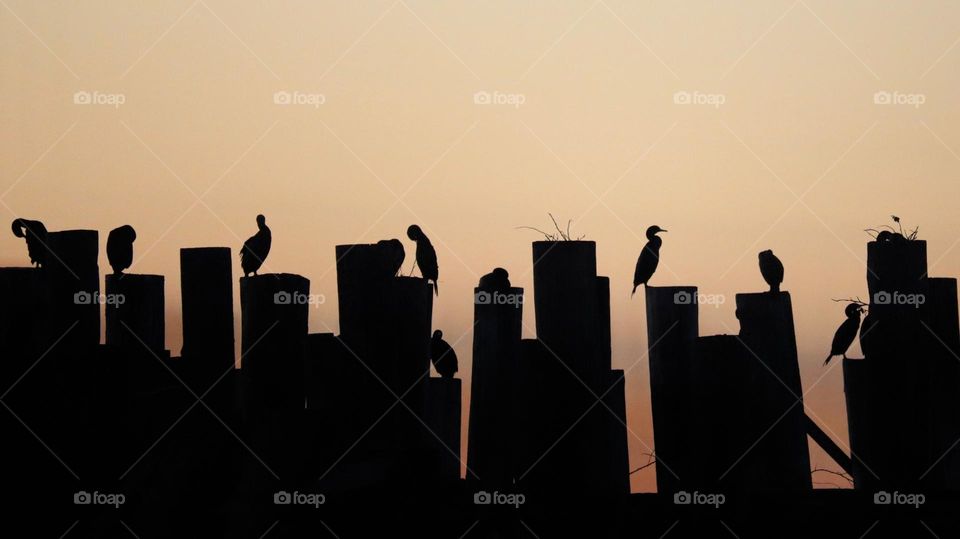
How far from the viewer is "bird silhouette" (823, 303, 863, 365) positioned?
6781 millimetres

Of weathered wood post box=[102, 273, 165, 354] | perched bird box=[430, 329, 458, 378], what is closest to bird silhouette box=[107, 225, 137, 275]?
weathered wood post box=[102, 273, 165, 354]

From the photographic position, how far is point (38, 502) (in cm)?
454

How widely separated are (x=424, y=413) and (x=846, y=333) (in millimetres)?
3241

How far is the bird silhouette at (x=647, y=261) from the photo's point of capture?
23.9 feet

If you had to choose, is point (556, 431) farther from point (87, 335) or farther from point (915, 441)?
point (87, 335)

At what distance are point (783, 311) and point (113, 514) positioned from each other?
12.2 ft

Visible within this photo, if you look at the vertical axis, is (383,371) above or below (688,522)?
above

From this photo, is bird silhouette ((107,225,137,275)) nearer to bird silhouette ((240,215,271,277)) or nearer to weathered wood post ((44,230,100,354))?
bird silhouette ((240,215,271,277))

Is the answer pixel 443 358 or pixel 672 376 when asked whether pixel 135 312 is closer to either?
pixel 672 376

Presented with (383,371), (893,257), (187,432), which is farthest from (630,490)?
(187,432)

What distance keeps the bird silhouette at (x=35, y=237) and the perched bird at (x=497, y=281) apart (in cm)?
236

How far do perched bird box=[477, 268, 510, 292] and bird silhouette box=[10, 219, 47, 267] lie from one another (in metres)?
2.36

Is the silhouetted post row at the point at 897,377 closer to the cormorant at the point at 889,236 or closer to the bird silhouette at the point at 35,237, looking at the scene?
the cormorant at the point at 889,236

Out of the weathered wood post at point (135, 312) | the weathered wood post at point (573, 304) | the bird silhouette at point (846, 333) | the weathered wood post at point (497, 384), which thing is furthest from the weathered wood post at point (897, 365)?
the weathered wood post at point (135, 312)
